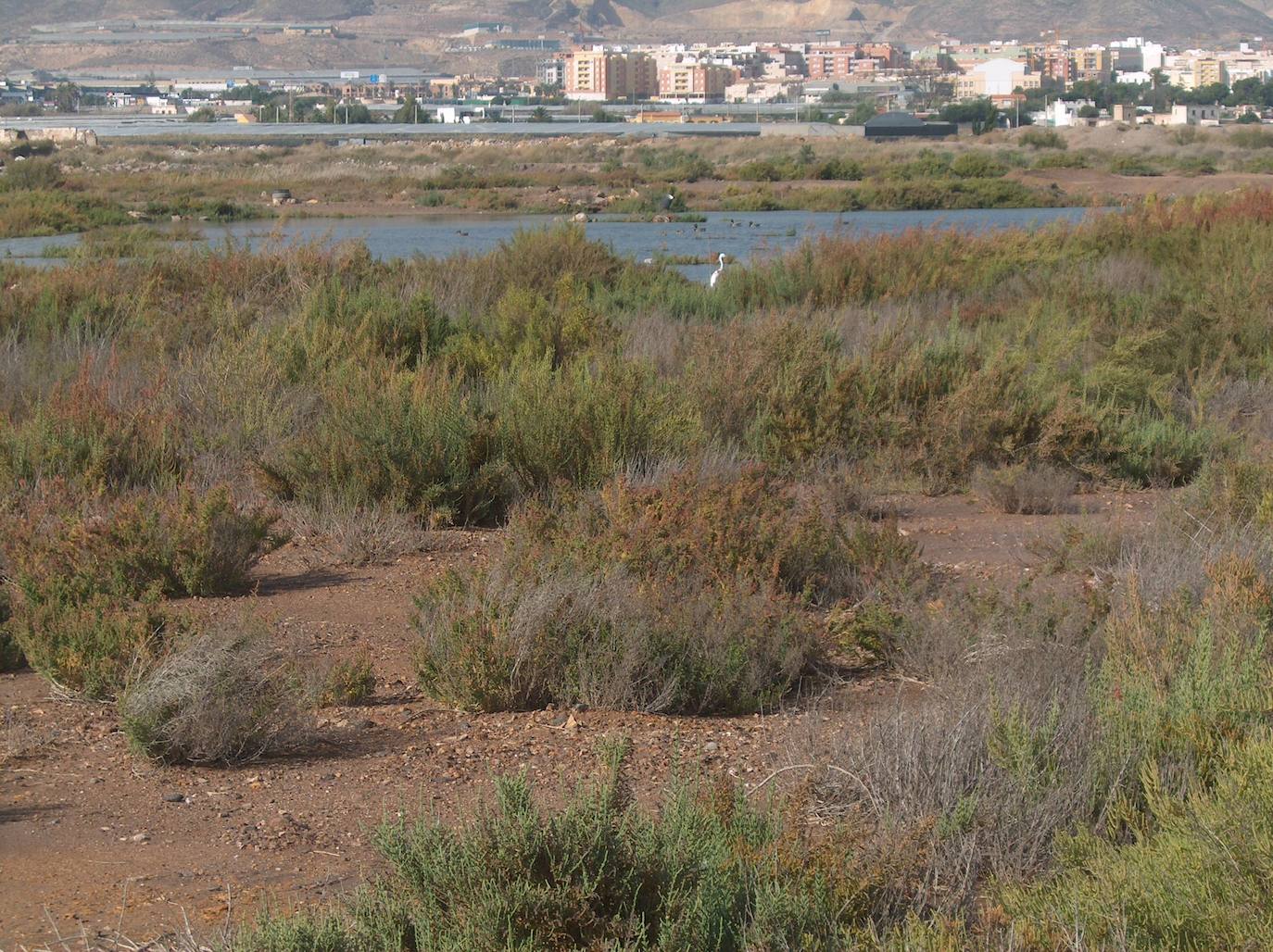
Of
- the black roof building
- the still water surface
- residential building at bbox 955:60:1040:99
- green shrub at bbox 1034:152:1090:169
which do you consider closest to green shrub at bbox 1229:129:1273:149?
green shrub at bbox 1034:152:1090:169

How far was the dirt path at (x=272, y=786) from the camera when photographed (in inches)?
169

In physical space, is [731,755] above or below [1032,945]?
below

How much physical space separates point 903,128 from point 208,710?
90509mm

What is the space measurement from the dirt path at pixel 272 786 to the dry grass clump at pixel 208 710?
9 cm

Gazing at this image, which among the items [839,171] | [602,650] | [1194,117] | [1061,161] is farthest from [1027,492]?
[1194,117]

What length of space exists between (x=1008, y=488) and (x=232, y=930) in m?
7.09

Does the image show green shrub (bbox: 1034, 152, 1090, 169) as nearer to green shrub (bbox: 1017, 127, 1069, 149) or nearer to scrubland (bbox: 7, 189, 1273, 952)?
green shrub (bbox: 1017, 127, 1069, 149)

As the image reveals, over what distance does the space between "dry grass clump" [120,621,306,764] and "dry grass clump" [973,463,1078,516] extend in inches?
223

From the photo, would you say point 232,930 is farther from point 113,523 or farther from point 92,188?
point 92,188

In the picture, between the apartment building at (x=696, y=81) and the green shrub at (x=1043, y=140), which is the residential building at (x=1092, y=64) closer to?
the apartment building at (x=696, y=81)

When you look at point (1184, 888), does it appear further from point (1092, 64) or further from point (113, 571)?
point (1092, 64)

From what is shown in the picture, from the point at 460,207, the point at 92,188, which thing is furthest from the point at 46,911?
the point at 92,188

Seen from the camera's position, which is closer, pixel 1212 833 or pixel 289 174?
pixel 1212 833

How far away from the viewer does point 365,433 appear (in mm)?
9320
